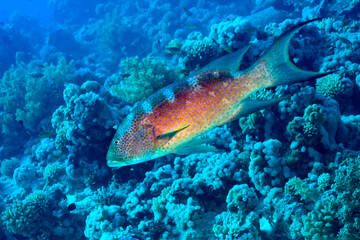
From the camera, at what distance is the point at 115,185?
621 cm

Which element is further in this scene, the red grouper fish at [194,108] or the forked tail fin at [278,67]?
the red grouper fish at [194,108]

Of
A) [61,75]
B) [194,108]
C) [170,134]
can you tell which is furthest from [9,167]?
[194,108]

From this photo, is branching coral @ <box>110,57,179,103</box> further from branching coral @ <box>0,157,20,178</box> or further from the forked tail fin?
branching coral @ <box>0,157,20,178</box>

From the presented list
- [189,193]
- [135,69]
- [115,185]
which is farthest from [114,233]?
[135,69]

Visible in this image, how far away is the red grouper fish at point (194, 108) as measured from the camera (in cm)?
191

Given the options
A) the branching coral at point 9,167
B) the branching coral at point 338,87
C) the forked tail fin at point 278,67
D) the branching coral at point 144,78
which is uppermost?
the forked tail fin at point 278,67

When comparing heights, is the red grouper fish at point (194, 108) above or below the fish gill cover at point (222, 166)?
above

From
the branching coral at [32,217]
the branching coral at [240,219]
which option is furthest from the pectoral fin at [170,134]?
the branching coral at [32,217]

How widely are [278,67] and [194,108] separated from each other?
711mm

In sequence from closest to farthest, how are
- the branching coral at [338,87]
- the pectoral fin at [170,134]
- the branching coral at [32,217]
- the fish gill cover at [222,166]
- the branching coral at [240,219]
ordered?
1. the pectoral fin at [170,134]
2. the branching coral at [240,219]
3. the fish gill cover at [222,166]
4. the branching coral at [338,87]
5. the branching coral at [32,217]

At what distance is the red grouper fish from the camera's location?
6.27ft

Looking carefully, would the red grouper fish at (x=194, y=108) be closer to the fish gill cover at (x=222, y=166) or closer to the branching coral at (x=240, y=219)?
the fish gill cover at (x=222, y=166)

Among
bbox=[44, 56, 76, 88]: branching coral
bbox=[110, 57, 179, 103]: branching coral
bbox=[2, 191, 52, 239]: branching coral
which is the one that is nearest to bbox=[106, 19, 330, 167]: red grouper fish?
bbox=[2, 191, 52, 239]: branching coral

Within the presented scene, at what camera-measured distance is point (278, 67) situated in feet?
5.88
